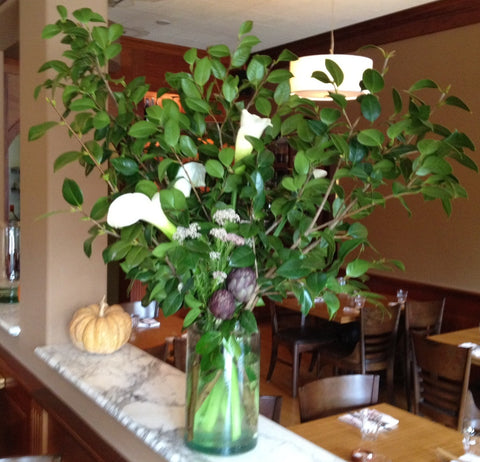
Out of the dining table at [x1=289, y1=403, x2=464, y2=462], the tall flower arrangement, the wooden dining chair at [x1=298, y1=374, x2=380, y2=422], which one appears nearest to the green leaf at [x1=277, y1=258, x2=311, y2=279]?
the tall flower arrangement

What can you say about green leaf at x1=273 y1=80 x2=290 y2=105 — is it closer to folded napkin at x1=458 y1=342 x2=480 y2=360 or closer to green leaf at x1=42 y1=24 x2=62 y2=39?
green leaf at x1=42 y1=24 x2=62 y2=39

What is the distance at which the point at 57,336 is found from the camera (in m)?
2.25

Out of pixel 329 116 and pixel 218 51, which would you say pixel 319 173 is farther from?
pixel 218 51

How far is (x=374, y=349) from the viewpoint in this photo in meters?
4.72

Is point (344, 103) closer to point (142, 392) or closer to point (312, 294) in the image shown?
point (312, 294)

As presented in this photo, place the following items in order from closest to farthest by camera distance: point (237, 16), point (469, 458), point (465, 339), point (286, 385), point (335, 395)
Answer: point (469, 458), point (335, 395), point (465, 339), point (286, 385), point (237, 16)

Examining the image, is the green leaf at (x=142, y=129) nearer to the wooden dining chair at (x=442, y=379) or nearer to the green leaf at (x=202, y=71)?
the green leaf at (x=202, y=71)

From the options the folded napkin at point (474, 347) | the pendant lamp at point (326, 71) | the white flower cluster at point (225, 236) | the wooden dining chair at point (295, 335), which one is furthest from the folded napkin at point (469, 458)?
the wooden dining chair at point (295, 335)

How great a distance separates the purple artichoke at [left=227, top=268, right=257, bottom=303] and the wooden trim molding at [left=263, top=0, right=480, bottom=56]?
Answer: 15.6 feet

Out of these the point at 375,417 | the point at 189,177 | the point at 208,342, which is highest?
the point at 189,177

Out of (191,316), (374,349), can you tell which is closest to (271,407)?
(191,316)

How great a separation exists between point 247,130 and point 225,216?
0.18 meters

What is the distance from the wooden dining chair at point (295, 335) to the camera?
200 inches

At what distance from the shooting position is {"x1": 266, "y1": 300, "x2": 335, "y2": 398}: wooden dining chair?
5.08m
